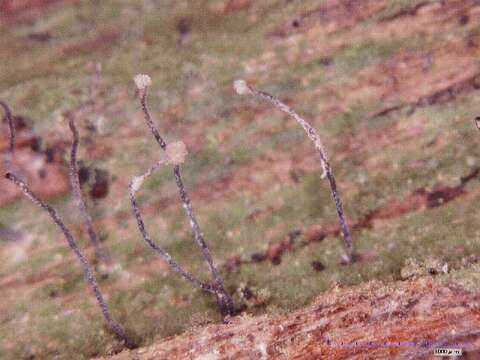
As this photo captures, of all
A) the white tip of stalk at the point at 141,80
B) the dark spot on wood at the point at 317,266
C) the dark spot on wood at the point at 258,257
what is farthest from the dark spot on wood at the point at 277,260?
the white tip of stalk at the point at 141,80

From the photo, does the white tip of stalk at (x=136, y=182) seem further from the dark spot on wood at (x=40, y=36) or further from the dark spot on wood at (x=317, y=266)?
the dark spot on wood at (x=40, y=36)

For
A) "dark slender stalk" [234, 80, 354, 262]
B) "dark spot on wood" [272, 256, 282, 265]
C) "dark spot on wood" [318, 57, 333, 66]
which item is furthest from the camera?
"dark spot on wood" [318, 57, 333, 66]

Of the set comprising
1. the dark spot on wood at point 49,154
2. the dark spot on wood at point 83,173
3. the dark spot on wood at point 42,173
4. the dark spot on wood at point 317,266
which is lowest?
the dark spot on wood at point 317,266

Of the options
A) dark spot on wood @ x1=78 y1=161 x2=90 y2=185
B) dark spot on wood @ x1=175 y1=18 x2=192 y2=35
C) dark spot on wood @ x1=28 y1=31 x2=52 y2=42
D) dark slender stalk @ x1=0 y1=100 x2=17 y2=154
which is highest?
dark spot on wood @ x1=28 y1=31 x2=52 y2=42

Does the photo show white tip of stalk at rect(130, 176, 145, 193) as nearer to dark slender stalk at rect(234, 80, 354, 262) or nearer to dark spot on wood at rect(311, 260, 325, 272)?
dark slender stalk at rect(234, 80, 354, 262)

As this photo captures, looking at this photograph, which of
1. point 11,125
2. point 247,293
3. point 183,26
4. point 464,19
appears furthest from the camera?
point 183,26

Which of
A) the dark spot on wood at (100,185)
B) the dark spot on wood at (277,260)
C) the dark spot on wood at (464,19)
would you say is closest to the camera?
the dark spot on wood at (277,260)

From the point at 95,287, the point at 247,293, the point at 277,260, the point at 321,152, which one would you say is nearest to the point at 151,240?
the point at 95,287

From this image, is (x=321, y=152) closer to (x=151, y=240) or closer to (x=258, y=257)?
(x=258, y=257)

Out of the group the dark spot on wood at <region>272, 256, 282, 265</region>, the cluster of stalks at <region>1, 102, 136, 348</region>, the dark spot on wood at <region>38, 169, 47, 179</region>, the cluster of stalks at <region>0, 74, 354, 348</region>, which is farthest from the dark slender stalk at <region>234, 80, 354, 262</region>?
the dark spot on wood at <region>38, 169, 47, 179</region>

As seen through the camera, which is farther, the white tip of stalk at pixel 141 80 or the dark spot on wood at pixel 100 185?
the dark spot on wood at pixel 100 185
